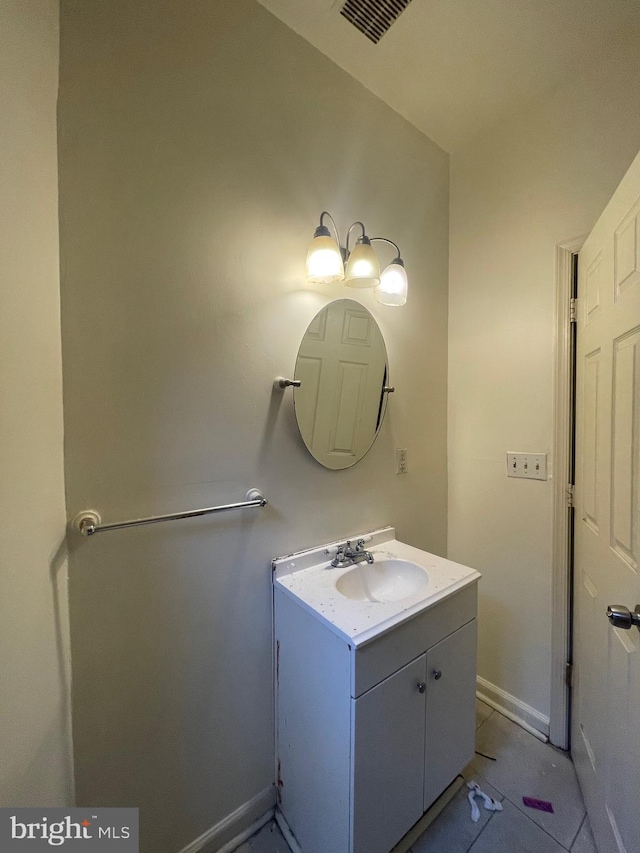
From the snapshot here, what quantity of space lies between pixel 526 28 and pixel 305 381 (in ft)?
4.91

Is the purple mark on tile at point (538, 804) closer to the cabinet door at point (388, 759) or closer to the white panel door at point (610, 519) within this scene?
the white panel door at point (610, 519)

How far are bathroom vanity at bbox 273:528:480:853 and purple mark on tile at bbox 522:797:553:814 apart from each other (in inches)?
10.0

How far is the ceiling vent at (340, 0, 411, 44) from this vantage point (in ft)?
3.72

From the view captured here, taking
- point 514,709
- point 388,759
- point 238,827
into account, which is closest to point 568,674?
point 514,709

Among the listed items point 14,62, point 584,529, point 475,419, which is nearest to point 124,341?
point 14,62

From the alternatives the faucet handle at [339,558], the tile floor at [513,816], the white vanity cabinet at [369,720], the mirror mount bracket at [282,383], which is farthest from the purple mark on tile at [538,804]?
the mirror mount bracket at [282,383]

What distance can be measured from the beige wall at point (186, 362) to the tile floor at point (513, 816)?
0.56 m

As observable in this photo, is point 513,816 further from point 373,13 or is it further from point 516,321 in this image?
point 373,13

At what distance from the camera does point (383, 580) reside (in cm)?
134

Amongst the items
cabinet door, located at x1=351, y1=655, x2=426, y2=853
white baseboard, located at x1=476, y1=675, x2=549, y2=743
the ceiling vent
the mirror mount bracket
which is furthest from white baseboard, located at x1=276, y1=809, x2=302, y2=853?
the ceiling vent

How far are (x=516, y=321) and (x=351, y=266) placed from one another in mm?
869

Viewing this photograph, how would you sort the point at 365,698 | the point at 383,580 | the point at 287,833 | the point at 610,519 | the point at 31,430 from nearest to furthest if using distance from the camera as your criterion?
the point at 31,430 < the point at 365,698 < the point at 610,519 < the point at 287,833 < the point at 383,580

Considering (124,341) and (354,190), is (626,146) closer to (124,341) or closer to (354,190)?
(354,190)

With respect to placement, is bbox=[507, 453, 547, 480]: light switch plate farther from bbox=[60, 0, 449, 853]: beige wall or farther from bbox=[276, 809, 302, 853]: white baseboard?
bbox=[276, 809, 302, 853]: white baseboard
